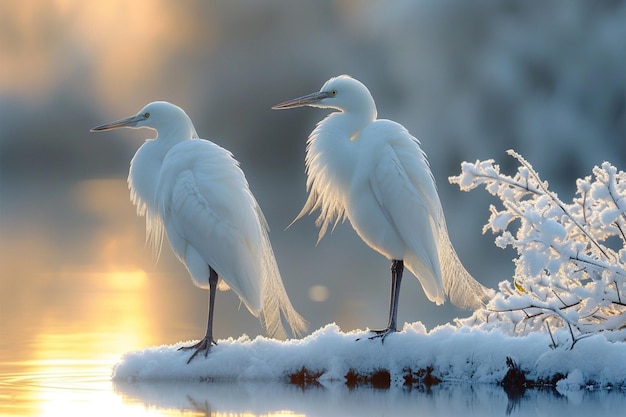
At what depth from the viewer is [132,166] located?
912cm

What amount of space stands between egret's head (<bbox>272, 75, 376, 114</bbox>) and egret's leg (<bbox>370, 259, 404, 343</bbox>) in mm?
1227

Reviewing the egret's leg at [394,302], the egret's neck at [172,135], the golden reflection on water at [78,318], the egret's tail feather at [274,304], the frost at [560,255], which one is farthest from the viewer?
the egret's neck at [172,135]

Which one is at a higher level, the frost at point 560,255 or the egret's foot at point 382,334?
the frost at point 560,255

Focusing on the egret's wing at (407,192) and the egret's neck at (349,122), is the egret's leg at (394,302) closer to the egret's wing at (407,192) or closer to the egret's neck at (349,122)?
the egret's wing at (407,192)

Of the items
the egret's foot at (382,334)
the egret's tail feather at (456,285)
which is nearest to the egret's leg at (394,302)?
the egret's foot at (382,334)

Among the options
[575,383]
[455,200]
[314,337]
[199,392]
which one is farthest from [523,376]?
[455,200]

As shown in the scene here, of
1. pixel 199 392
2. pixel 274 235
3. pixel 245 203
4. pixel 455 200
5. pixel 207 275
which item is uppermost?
pixel 455 200

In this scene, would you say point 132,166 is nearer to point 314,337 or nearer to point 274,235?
point 314,337

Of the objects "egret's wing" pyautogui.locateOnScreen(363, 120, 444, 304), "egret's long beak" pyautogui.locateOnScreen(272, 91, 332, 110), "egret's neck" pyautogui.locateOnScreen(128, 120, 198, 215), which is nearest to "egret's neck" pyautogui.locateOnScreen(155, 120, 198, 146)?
A: "egret's neck" pyautogui.locateOnScreen(128, 120, 198, 215)

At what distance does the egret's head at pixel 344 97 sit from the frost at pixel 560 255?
1.01m

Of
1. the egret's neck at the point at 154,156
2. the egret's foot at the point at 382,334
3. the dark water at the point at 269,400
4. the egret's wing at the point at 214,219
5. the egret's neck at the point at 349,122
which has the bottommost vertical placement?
the dark water at the point at 269,400

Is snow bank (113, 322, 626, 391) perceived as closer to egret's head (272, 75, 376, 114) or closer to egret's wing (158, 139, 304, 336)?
egret's wing (158, 139, 304, 336)

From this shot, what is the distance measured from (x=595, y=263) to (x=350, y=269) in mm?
10470

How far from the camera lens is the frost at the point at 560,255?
307 inches
